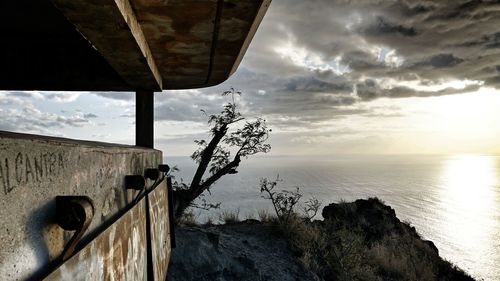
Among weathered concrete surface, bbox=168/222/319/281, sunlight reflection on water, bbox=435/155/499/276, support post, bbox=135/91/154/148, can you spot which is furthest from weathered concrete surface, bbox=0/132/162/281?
sunlight reflection on water, bbox=435/155/499/276

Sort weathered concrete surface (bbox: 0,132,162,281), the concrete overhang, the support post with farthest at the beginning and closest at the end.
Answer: the support post < the concrete overhang < weathered concrete surface (bbox: 0,132,162,281)

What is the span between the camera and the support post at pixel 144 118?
5.04 meters

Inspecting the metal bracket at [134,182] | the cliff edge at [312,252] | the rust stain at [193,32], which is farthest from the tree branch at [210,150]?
the metal bracket at [134,182]

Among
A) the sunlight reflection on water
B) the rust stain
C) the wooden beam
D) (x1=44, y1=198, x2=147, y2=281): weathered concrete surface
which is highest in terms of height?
the rust stain

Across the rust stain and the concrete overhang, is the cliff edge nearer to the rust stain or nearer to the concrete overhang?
the concrete overhang

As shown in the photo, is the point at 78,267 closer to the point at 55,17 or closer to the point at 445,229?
the point at 55,17

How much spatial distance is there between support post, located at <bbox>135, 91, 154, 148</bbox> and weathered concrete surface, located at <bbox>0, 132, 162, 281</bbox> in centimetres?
391

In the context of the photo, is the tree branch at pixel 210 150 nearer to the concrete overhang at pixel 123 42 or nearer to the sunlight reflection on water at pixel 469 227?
the concrete overhang at pixel 123 42

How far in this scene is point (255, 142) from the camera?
552 inches

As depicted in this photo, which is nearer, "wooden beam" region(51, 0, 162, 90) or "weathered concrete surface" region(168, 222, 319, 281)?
"wooden beam" region(51, 0, 162, 90)

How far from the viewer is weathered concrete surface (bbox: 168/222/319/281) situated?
8.54 meters

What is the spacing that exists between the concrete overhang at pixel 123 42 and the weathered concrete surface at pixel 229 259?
4.99m

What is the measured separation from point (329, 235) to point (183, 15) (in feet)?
38.0

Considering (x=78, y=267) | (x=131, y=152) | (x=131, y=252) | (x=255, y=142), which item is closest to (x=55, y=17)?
(x=131, y=152)
